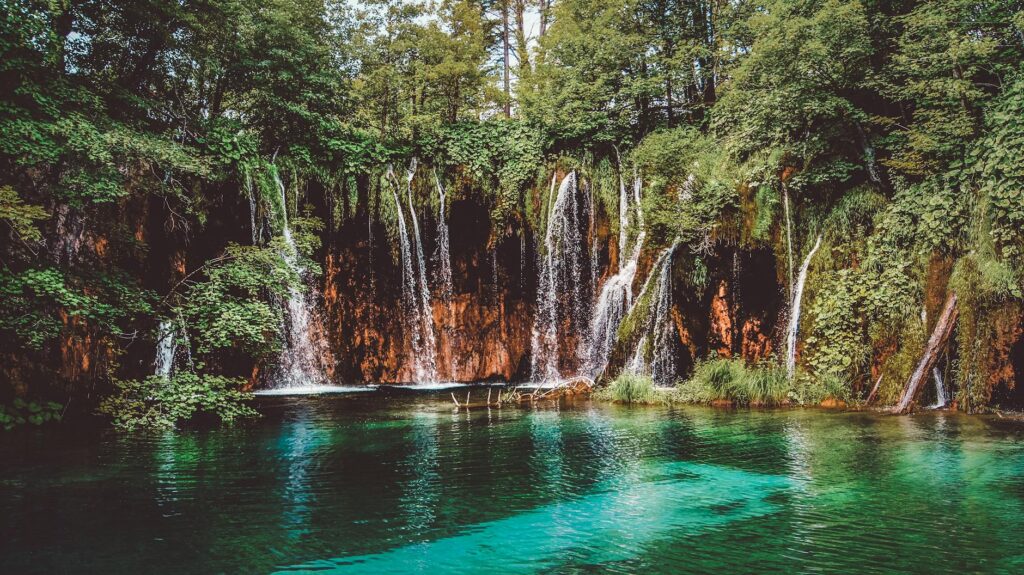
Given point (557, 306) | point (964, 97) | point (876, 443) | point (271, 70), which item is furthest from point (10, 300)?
point (964, 97)

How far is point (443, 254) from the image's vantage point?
18.6 metres

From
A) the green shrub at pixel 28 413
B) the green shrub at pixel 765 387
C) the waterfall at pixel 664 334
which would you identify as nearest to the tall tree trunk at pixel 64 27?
the green shrub at pixel 28 413

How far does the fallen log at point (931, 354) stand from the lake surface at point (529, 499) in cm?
72

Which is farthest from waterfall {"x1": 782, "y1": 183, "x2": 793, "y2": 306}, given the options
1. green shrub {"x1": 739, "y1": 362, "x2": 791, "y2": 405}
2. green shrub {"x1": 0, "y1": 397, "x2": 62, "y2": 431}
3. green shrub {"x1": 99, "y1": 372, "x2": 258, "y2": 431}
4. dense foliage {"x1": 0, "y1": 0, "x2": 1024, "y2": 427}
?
green shrub {"x1": 0, "y1": 397, "x2": 62, "y2": 431}

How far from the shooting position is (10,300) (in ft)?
25.5

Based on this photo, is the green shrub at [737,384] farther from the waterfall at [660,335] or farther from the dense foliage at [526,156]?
the waterfall at [660,335]

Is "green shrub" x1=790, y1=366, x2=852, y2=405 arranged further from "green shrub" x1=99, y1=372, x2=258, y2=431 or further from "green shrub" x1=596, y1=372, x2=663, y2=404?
"green shrub" x1=99, y1=372, x2=258, y2=431

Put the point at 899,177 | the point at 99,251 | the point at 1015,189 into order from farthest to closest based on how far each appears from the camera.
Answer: the point at 99,251
the point at 899,177
the point at 1015,189

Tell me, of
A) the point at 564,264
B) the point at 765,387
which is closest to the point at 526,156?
the point at 564,264

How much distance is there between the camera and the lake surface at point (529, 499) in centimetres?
370

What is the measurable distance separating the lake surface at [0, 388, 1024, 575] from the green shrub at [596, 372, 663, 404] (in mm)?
2831

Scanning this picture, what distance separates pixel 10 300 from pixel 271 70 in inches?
415

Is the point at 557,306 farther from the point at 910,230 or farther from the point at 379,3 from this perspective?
the point at 379,3

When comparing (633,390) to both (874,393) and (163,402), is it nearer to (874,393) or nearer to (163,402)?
(874,393)
